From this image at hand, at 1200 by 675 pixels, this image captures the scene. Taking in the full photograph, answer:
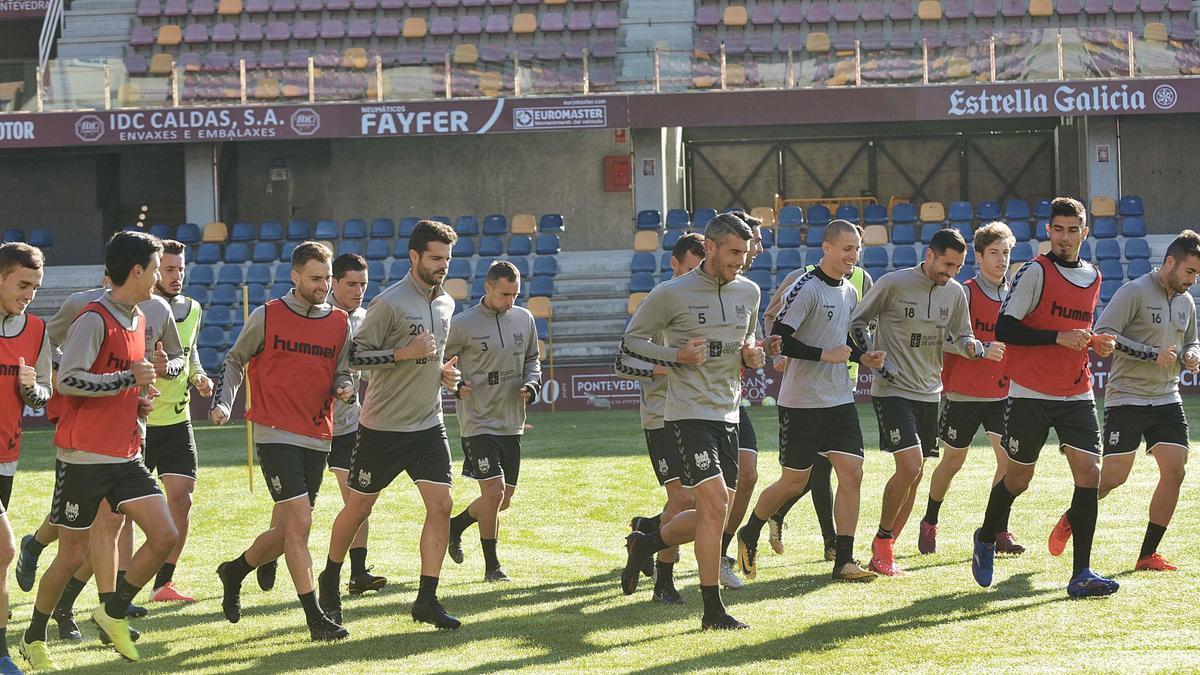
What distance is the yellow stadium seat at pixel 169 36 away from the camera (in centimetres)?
3206

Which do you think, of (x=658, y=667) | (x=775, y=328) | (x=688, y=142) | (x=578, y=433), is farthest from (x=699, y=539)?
(x=688, y=142)

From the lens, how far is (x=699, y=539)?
23.9 feet

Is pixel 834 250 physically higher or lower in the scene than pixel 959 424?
higher

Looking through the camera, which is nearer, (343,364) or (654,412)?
(343,364)

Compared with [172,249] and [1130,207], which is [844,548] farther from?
[1130,207]

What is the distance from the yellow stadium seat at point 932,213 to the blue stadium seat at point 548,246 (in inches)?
284

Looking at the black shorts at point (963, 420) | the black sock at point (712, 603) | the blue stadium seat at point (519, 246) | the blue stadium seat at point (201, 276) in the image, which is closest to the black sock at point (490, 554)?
the black sock at point (712, 603)

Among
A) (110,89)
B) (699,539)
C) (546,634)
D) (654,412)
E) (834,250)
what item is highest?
(110,89)

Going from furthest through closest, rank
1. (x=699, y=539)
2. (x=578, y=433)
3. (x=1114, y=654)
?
(x=578, y=433)
(x=699, y=539)
(x=1114, y=654)

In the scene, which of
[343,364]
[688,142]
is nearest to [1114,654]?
[343,364]

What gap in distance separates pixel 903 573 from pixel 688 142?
24.9 metres

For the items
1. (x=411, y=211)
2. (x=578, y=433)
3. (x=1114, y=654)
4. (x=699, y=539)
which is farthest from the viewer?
(x=411, y=211)

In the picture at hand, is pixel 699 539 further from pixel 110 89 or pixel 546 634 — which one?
pixel 110 89

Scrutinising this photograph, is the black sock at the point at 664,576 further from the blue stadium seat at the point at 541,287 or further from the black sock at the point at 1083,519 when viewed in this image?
the blue stadium seat at the point at 541,287
